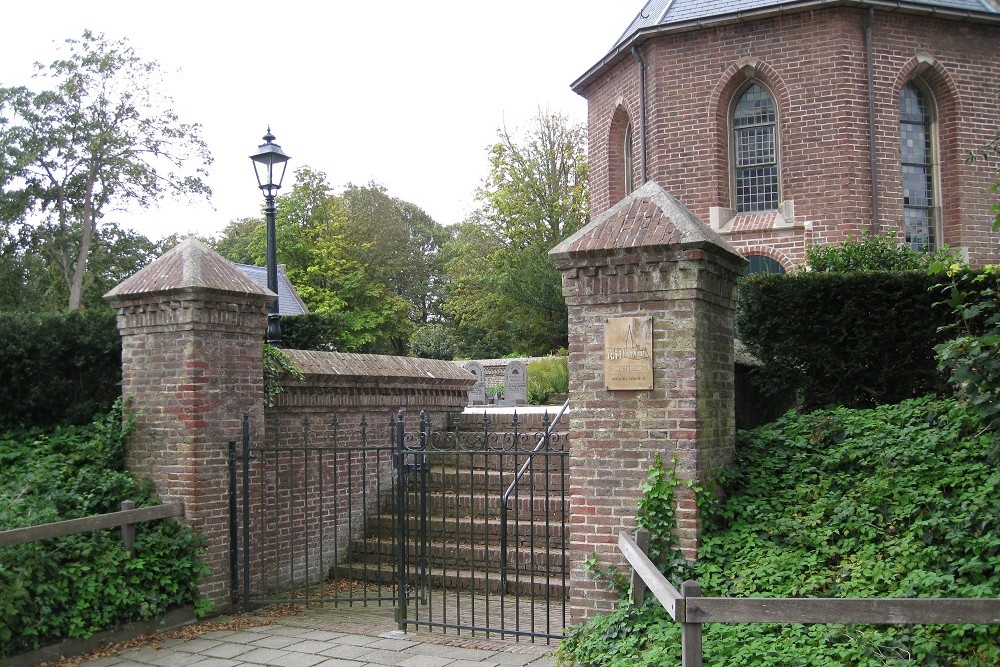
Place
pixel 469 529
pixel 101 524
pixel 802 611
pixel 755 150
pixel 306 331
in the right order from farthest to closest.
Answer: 1. pixel 755 150
2. pixel 306 331
3. pixel 469 529
4. pixel 101 524
5. pixel 802 611

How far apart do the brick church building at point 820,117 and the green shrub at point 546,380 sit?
523 cm

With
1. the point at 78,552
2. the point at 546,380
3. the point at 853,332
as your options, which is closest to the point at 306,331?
the point at 546,380

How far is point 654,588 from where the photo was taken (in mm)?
4938

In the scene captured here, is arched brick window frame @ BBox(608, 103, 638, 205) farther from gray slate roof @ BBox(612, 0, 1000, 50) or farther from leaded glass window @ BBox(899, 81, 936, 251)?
leaded glass window @ BBox(899, 81, 936, 251)

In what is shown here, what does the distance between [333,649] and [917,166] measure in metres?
14.7

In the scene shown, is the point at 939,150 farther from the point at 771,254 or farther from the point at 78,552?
the point at 78,552

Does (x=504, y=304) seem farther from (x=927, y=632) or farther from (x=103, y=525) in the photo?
(x=927, y=632)

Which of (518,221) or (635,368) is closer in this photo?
(635,368)

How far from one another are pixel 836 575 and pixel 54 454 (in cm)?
719

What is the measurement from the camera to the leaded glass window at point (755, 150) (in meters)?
16.7

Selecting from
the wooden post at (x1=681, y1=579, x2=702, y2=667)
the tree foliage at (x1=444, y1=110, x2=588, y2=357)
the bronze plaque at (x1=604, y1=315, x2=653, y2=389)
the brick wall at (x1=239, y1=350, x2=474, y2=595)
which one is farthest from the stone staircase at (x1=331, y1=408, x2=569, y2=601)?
the tree foliage at (x1=444, y1=110, x2=588, y2=357)

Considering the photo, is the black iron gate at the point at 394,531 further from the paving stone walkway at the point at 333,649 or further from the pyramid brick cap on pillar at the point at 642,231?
the pyramid brick cap on pillar at the point at 642,231

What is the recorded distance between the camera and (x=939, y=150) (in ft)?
54.9

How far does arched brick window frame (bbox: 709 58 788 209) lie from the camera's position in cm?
1636
